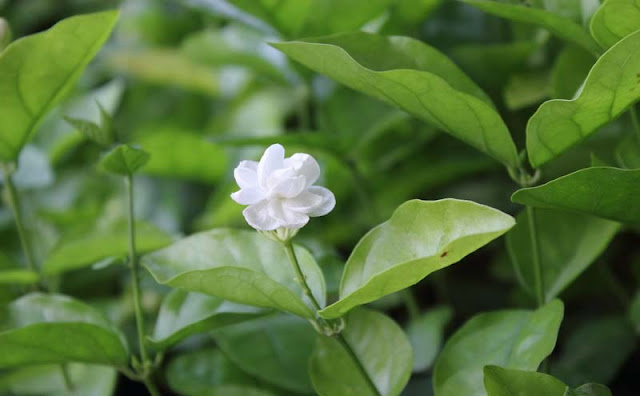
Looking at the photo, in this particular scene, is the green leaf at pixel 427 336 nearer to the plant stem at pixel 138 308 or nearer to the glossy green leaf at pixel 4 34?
the plant stem at pixel 138 308

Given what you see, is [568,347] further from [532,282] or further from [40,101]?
[40,101]

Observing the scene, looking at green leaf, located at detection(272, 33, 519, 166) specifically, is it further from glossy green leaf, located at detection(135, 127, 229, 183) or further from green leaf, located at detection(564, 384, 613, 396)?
glossy green leaf, located at detection(135, 127, 229, 183)

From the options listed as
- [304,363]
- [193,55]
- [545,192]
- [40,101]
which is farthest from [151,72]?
[545,192]

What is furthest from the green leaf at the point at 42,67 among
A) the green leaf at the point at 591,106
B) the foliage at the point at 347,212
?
the green leaf at the point at 591,106

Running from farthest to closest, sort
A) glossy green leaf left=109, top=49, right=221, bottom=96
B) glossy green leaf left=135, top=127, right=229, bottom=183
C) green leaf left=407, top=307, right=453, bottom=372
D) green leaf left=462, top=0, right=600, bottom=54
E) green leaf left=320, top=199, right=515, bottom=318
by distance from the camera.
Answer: glossy green leaf left=109, top=49, right=221, bottom=96 < glossy green leaf left=135, top=127, right=229, bottom=183 < green leaf left=407, top=307, right=453, bottom=372 < green leaf left=462, top=0, right=600, bottom=54 < green leaf left=320, top=199, right=515, bottom=318

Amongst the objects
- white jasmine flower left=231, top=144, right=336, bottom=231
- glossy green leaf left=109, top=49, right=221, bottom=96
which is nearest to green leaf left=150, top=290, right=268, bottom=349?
white jasmine flower left=231, top=144, right=336, bottom=231
